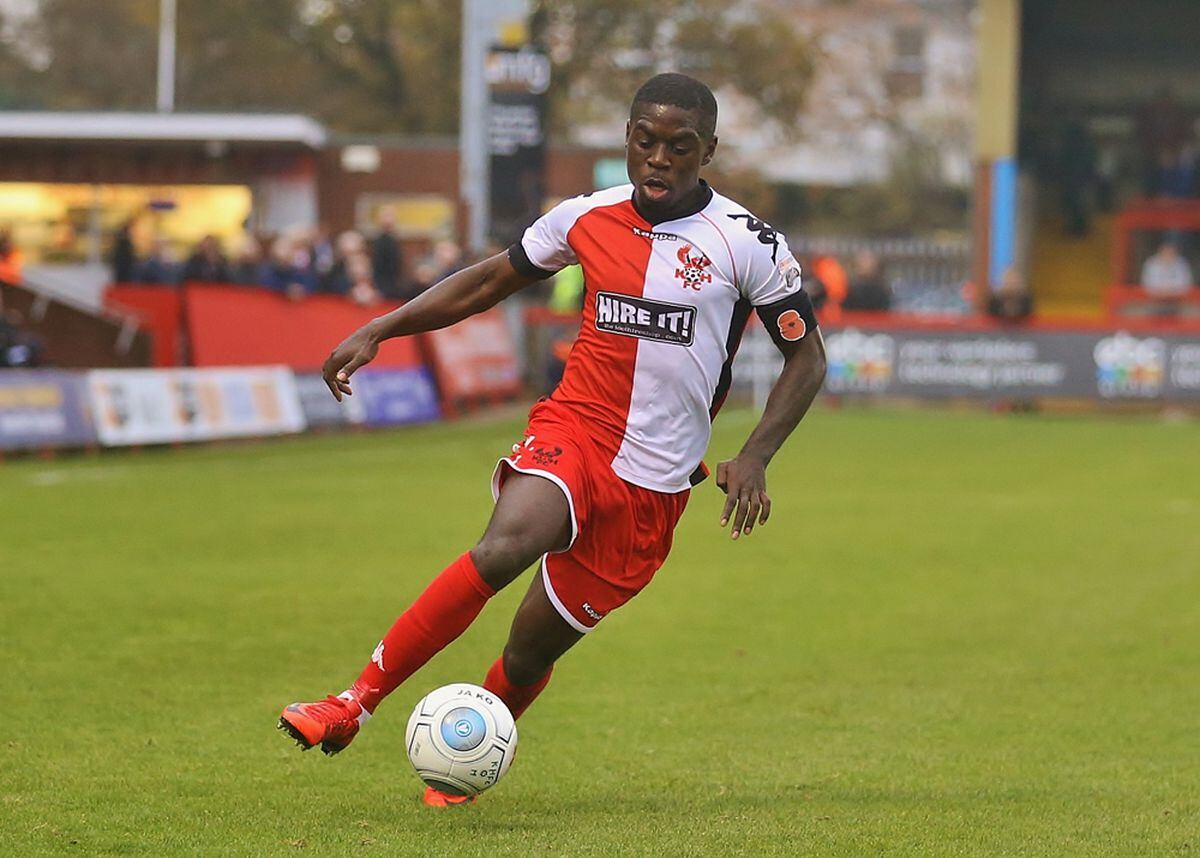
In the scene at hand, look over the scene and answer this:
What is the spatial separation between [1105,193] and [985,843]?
36735mm

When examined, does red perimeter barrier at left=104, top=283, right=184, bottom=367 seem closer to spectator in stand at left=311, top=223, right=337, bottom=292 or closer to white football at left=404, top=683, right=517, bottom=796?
spectator in stand at left=311, top=223, right=337, bottom=292

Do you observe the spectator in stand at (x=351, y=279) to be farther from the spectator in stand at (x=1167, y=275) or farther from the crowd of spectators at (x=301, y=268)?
the spectator in stand at (x=1167, y=275)

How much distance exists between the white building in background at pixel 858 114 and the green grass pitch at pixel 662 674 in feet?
147

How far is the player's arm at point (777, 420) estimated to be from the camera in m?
5.94

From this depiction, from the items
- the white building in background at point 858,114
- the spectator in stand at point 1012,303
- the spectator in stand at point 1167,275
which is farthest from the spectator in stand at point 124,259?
the white building in background at point 858,114

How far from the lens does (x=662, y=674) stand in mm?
9383

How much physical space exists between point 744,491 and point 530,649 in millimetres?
939

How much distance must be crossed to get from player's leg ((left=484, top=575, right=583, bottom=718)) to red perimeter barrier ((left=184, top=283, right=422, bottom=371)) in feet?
49.1

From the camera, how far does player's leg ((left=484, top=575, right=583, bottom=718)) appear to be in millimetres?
6258

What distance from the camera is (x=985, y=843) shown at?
5777mm

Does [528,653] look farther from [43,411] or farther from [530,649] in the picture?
[43,411]

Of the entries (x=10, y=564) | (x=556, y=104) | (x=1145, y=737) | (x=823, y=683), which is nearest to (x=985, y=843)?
(x=1145, y=737)

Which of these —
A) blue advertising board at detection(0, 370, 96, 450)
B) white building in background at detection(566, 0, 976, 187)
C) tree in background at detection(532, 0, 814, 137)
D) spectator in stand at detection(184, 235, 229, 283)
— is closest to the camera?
blue advertising board at detection(0, 370, 96, 450)

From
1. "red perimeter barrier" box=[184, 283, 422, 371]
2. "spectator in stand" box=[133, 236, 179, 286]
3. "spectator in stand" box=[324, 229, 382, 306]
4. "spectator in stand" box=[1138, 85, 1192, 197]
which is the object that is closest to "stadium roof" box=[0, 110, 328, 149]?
"spectator in stand" box=[133, 236, 179, 286]
